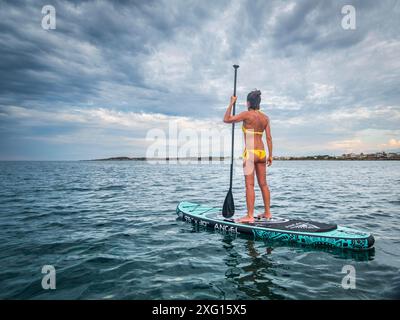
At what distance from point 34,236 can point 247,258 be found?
6504mm

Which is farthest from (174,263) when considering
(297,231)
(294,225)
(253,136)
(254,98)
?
(254,98)

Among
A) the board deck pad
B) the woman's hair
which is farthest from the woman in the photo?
the board deck pad

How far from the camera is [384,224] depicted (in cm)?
863

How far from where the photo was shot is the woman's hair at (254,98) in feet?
23.2

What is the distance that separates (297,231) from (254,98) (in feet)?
12.8

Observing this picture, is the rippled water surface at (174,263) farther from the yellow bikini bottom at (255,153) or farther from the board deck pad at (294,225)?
the yellow bikini bottom at (255,153)

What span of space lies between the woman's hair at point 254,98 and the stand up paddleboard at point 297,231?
3527 mm

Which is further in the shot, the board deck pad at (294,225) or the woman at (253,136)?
the woman at (253,136)

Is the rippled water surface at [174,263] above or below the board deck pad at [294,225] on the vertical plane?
below

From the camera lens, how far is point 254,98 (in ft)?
23.2

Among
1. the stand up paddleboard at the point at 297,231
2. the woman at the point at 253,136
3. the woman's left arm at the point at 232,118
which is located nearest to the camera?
the stand up paddleboard at the point at 297,231

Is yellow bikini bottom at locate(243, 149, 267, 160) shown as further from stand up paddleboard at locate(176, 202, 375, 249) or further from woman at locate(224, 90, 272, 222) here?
stand up paddleboard at locate(176, 202, 375, 249)

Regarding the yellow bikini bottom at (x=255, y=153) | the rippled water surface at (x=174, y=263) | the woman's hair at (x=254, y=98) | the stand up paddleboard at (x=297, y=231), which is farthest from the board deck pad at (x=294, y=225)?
the woman's hair at (x=254, y=98)
